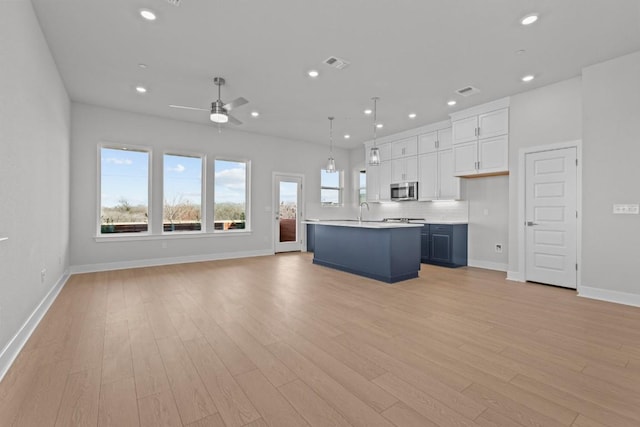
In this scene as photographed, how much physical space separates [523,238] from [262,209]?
18.1 feet

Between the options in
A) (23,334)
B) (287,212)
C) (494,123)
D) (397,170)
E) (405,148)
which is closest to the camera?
(23,334)

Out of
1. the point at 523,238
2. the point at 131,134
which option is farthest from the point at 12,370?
the point at 523,238

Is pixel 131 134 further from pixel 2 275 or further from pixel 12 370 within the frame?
pixel 12 370

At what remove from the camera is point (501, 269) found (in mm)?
5770

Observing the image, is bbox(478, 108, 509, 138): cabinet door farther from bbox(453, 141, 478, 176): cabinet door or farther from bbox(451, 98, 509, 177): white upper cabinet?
bbox(453, 141, 478, 176): cabinet door

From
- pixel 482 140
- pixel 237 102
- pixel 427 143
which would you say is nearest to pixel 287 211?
pixel 427 143

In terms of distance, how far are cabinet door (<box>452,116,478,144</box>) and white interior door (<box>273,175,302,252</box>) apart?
160 inches

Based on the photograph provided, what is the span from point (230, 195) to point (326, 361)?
221 inches

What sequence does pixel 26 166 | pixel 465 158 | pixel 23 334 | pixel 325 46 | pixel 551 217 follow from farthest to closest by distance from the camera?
pixel 465 158 < pixel 551 217 < pixel 325 46 < pixel 26 166 < pixel 23 334

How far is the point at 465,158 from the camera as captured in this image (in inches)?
228

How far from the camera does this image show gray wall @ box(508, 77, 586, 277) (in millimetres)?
4383

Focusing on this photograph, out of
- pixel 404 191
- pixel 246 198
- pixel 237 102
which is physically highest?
pixel 237 102

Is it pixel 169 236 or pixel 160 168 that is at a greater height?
pixel 160 168

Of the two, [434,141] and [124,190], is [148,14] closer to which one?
[124,190]
